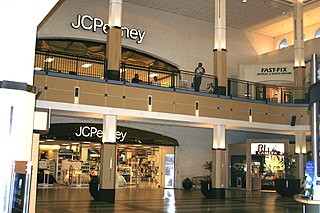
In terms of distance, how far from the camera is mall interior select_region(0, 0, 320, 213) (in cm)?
1510

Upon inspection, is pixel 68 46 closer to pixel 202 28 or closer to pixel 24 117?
pixel 202 28

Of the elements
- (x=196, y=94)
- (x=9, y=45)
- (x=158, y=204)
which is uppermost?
(x=196, y=94)

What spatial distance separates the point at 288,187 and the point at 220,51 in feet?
24.5

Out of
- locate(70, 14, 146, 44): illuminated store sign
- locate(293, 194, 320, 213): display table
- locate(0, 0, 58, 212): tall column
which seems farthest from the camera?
locate(70, 14, 146, 44): illuminated store sign

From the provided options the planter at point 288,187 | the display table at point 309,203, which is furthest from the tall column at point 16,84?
the planter at point 288,187

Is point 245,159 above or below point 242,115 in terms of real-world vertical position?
below

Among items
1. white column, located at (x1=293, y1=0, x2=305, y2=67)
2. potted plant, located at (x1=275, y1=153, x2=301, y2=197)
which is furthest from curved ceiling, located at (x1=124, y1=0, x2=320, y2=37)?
potted plant, located at (x1=275, y1=153, x2=301, y2=197)

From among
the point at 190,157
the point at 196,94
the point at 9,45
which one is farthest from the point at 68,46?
the point at 9,45

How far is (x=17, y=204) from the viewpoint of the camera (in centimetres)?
495

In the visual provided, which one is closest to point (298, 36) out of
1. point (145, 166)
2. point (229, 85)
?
point (229, 85)

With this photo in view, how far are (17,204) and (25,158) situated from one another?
2.77 feet

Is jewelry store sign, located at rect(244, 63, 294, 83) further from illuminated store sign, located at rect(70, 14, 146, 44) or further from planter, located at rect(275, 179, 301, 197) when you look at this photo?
illuminated store sign, located at rect(70, 14, 146, 44)

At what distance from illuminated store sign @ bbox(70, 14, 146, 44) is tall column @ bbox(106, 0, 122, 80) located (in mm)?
4556

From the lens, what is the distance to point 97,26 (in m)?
20.8
